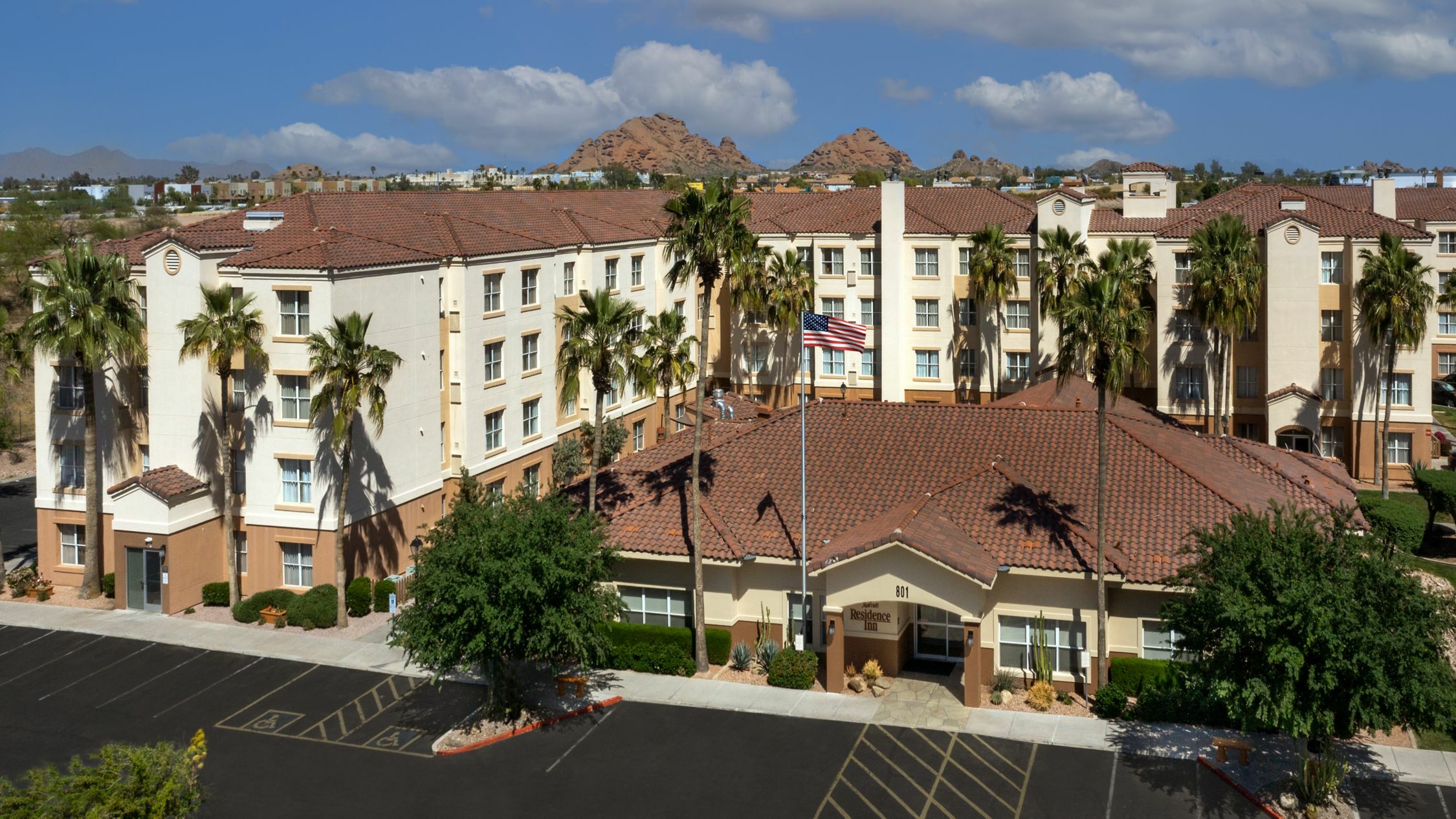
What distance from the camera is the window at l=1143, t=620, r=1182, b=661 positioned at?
105 ft

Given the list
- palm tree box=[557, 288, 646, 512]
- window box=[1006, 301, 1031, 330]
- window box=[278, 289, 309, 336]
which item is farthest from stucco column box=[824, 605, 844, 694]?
window box=[1006, 301, 1031, 330]

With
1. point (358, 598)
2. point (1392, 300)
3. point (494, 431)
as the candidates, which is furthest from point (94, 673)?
point (1392, 300)

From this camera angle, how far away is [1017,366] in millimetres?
62250

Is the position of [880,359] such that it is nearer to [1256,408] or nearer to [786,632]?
[1256,408]

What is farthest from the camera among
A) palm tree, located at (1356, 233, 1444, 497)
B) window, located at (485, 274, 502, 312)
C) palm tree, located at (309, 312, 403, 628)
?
palm tree, located at (1356, 233, 1444, 497)

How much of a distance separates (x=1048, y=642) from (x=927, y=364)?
3285cm

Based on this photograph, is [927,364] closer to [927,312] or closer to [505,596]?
[927,312]

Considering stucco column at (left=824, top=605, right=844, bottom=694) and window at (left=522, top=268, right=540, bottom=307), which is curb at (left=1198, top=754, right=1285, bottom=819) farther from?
window at (left=522, top=268, right=540, bottom=307)

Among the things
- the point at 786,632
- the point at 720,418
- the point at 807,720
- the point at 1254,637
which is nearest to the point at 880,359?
the point at 720,418

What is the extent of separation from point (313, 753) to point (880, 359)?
4048cm

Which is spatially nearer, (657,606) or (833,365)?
(657,606)

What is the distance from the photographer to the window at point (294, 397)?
39938 mm

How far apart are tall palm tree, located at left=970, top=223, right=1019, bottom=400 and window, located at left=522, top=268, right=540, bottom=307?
69.5 feet

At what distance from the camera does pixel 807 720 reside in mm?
30875
